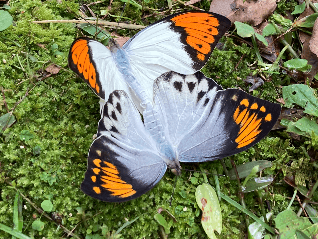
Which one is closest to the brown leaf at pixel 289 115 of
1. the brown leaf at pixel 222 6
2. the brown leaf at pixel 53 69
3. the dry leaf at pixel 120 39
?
the brown leaf at pixel 222 6

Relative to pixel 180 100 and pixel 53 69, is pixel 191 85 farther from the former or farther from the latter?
pixel 53 69

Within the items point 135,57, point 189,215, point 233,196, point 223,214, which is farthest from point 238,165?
point 135,57

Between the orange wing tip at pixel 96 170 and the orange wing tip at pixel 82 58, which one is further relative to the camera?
the orange wing tip at pixel 82 58

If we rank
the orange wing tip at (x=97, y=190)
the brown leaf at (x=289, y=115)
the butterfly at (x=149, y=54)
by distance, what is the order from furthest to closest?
1. the brown leaf at (x=289, y=115)
2. the butterfly at (x=149, y=54)
3. the orange wing tip at (x=97, y=190)

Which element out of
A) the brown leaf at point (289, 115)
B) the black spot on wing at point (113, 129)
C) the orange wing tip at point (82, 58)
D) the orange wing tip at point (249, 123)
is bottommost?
the brown leaf at point (289, 115)

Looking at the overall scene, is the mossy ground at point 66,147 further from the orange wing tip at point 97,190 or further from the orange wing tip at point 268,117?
the orange wing tip at point 268,117

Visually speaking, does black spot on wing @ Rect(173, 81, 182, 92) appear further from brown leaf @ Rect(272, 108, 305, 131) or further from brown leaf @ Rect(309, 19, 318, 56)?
brown leaf @ Rect(309, 19, 318, 56)

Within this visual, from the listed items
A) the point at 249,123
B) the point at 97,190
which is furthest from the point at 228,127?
the point at 97,190

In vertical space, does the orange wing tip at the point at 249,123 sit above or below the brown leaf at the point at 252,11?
below
